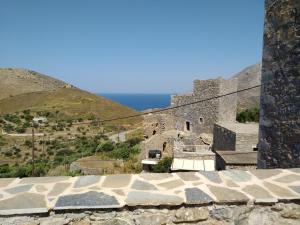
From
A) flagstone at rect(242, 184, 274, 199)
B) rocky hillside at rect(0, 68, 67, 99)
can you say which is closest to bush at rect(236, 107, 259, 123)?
flagstone at rect(242, 184, 274, 199)

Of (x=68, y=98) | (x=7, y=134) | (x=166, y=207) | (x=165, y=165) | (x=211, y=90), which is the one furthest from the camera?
(x=68, y=98)

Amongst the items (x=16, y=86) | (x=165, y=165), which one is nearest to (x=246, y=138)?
(x=165, y=165)

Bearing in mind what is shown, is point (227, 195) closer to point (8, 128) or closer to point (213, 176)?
point (213, 176)

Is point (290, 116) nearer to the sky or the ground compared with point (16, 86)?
nearer to the ground

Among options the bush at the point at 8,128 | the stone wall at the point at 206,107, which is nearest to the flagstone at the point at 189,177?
the stone wall at the point at 206,107

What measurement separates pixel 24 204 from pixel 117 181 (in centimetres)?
97

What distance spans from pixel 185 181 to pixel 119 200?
2.76ft

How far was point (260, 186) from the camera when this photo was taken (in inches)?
125

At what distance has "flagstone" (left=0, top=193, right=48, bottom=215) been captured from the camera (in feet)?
8.35

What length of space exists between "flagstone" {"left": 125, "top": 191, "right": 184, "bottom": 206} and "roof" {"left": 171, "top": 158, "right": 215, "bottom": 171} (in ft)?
31.6

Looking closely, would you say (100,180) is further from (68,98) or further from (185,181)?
(68,98)

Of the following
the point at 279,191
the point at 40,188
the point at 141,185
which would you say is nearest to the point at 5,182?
the point at 40,188

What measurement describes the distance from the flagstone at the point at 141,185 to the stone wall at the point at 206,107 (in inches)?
745

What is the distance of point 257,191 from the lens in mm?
3035
